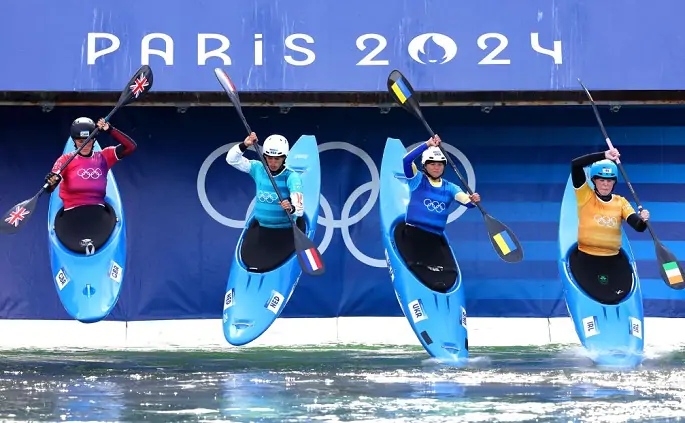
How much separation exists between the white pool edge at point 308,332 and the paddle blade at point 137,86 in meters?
2.65

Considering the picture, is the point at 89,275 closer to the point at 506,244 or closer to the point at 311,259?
the point at 311,259

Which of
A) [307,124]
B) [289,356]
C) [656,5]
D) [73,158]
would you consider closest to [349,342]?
[289,356]

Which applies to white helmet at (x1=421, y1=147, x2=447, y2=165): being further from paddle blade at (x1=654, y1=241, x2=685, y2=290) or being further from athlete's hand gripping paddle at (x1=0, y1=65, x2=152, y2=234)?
athlete's hand gripping paddle at (x1=0, y1=65, x2=152, y2=234)

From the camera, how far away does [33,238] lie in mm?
13961

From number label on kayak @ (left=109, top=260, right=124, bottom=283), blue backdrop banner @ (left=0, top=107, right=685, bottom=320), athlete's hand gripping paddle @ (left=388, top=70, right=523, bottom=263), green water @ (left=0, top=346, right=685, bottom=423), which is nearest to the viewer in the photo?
green water @ (left=0, top=346, right=685, bottom=423)

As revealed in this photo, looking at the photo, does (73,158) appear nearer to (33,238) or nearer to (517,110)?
(33,238)

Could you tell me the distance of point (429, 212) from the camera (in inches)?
493

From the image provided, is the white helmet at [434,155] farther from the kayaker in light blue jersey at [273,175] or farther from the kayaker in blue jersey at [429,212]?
the kayaker in light blue jersey at [273,175]

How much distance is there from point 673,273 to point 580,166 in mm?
1312

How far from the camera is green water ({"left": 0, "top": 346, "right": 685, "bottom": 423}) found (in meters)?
8.90

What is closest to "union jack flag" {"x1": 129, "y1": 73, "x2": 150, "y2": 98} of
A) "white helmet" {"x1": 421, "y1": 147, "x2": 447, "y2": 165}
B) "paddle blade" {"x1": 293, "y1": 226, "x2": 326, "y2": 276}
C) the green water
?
"paddle blade" {"x1": 293, "y1": 226, "x2": 326, "y2": 276}

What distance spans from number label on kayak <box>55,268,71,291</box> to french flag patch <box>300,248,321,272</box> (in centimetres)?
213

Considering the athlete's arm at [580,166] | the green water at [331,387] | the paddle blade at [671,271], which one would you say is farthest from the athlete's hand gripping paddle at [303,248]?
the paddle blade at [671,271]

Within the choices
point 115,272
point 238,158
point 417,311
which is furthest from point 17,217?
point 417,311
